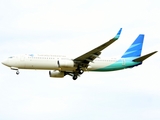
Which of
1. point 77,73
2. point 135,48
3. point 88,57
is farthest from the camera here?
point 135,48

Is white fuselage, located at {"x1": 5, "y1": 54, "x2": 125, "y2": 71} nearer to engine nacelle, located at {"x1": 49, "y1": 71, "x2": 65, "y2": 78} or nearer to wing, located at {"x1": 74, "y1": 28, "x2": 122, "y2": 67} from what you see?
wing, located at {"x1": 74, "y1": 28, "x2": 122, "y2": 67}

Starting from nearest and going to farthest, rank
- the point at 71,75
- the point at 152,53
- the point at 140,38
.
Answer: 1. the point at 152,53
2. the point at 71,75
3. the point at 140,38

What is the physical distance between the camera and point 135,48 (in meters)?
94.6

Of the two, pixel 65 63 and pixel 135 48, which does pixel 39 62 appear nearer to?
pixel 65 63

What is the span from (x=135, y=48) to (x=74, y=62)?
13150 millimetres

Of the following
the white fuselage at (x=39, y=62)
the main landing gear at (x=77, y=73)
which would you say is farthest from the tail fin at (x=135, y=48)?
the white fuselage at (x=39, y=62)

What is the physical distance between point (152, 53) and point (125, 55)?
10244mm

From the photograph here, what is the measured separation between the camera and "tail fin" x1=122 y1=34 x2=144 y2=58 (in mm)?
93062

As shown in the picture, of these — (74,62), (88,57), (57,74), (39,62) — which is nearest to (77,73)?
(74,62)

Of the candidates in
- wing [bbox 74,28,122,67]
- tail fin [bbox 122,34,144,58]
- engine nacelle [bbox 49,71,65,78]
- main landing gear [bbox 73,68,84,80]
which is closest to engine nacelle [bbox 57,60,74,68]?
wing [bbox 74,28,122,67]

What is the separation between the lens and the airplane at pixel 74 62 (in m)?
83.2

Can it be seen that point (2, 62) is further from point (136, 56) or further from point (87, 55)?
point (136, 56)


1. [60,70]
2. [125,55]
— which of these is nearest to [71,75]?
[60,70]

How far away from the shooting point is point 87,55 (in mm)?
84812
